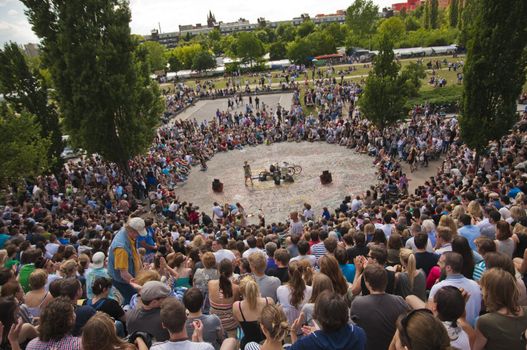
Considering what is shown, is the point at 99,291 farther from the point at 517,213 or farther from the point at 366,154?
the point at 366,154

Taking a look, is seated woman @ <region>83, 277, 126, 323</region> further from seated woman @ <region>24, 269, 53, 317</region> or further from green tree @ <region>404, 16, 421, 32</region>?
green tree @ <region>404, 16, 421, 32</region>

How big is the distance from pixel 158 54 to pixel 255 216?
287ft

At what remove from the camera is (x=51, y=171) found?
22.2m

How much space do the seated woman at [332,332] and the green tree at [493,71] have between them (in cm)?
1552

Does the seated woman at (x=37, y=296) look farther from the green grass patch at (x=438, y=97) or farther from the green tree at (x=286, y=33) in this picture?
the green tree at (x=286, y=33)

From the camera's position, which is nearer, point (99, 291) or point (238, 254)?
point (99, 291)

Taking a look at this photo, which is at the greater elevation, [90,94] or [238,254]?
[90,94]

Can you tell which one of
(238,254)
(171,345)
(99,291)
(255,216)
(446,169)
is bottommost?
(255,216)

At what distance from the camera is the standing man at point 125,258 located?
Answer: 6684 mm

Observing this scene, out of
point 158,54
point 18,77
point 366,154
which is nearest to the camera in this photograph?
point 18,77

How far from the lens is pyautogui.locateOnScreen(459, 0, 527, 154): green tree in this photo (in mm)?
14938

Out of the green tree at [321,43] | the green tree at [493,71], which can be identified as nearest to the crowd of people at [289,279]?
the green tree at [493,71]

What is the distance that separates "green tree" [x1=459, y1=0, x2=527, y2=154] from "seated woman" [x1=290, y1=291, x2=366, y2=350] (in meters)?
15.5

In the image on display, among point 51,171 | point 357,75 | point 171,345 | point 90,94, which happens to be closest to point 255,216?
point 90,94
